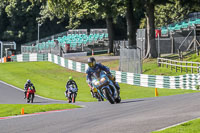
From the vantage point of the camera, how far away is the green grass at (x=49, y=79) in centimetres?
3077

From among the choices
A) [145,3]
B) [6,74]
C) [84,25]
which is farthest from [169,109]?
[84,25]

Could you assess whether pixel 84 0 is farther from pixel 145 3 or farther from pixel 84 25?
pixel 84 25

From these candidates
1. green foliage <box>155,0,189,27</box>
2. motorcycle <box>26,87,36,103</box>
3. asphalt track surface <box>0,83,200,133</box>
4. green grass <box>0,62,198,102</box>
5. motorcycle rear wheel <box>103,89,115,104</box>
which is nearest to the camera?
asphalt track surface <box>0,83,200,133</box>

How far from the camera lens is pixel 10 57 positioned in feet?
206

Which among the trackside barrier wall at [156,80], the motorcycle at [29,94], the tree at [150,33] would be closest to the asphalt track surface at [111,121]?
the motorcycle at [29,94]

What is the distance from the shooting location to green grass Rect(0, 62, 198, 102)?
30.8 meters

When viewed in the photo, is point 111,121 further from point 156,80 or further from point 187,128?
point 156,80

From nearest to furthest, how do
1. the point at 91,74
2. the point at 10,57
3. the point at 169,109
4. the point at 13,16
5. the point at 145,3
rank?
1. the point at 169,109
2. the point at 91,74
3. the point at 145,3
4. the point at 10,57
5. the point at 13,16

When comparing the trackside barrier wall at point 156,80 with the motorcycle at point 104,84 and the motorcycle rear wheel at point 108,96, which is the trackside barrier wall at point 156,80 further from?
the motorcycle at point 104,84

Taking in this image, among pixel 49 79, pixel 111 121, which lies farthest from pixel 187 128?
pixel 49 79

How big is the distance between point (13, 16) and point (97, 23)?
1472 cm

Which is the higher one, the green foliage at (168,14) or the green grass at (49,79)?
the green foliage at (168,14)

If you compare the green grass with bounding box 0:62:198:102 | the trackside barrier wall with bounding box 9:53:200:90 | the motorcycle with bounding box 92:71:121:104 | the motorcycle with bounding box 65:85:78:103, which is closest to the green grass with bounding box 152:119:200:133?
the motorcycle with bounding box 92:71:121:104

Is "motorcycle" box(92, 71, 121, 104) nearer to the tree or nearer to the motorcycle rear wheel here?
the motorcycle rear wheel
